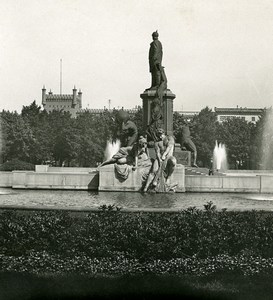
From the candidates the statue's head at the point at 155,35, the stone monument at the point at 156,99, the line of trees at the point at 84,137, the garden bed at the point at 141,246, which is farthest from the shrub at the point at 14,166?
the garden bed at the point at 141,246

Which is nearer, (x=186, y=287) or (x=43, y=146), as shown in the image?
(x=186, y=287)

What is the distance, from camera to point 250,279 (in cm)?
748

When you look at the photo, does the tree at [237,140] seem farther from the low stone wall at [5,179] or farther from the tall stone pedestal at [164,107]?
the low stone wall at [5,179]

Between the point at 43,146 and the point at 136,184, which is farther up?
the point at 43,146

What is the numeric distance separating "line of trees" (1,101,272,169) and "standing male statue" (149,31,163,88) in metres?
28.5

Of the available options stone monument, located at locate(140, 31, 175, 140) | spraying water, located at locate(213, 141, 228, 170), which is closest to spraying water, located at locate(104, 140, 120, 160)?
stone monument, located at locate(140, 31, 175, 140)

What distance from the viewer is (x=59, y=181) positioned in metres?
20.1

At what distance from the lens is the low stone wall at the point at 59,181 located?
19.9 metres

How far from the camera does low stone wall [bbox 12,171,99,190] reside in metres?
19.9

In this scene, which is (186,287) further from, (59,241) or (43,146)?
(43,146)

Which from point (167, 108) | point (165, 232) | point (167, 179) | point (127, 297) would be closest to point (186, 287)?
point (127, 297)

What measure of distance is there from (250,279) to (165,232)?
5.37ft

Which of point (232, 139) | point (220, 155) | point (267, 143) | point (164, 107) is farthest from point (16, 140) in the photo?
point (164, 107)

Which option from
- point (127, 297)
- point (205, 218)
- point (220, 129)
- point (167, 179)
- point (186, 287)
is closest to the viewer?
point (127, 297)
